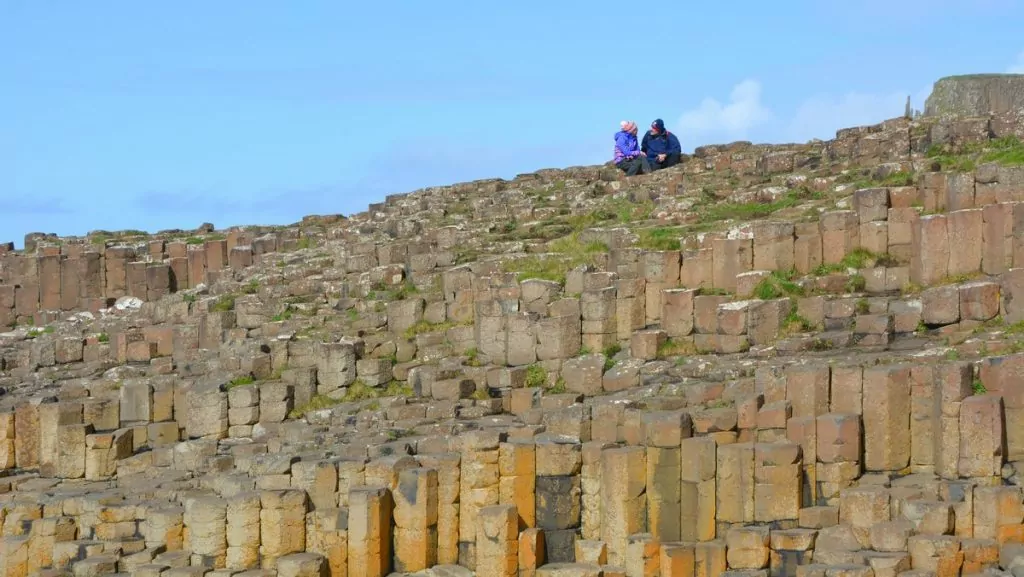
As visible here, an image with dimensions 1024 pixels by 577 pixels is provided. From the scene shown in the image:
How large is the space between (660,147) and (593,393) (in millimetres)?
14142

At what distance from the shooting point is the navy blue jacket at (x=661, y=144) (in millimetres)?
47500

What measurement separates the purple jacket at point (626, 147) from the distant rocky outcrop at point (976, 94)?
7.44m

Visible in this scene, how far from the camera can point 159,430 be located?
126 feet

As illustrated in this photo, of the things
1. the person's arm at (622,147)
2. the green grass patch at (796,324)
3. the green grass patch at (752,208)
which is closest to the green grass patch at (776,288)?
the green grass patch at (796,324)

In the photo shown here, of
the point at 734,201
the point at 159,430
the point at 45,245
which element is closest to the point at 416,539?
the point at 159,430

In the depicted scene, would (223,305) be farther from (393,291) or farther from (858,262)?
(858,262)

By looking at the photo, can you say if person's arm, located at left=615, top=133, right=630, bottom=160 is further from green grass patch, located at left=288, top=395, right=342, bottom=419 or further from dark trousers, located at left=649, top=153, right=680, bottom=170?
green grass patch, located at left=288, top=395, right=342, bottom=419

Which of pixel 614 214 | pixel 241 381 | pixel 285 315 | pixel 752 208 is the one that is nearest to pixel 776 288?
pixel 752 208

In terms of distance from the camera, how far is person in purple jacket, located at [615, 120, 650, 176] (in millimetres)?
47312

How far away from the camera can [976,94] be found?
4516cm

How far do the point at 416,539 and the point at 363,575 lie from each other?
1.07m

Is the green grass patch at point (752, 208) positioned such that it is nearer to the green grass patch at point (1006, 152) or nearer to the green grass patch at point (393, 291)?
the green grass patch at point (1006, 152)

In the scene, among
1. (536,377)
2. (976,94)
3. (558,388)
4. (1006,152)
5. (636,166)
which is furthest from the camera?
(636,166)

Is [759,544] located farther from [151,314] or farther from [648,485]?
[151,314]
